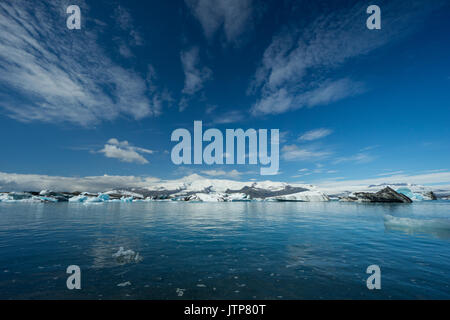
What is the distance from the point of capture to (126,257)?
10891mm

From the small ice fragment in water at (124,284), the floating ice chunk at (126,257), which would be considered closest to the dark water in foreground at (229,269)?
the small ice fragment in water at (124,284)

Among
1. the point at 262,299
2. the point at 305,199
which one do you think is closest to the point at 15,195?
the point at 262,299

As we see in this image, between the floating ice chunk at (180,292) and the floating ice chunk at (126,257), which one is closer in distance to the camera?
the floating ice chunk at (180,292)

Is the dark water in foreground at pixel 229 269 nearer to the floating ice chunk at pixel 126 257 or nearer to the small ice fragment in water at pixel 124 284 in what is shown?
the small ice fragment in water at pixel 124 284

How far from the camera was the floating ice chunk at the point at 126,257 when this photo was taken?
10453 mm

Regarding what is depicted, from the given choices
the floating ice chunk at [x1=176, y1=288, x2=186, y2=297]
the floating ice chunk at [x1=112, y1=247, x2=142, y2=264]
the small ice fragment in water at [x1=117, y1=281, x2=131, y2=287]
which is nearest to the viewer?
the floating ice chunk at [x1=176, y1=288, x2=186, y2=297]

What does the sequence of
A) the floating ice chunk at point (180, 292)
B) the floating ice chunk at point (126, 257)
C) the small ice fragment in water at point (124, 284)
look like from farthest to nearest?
1. the floating ice chunk at point (126, 257)
2. the small ice fragment in water at point (124, 284)
3. the floating ice chunk at point (180, 292)

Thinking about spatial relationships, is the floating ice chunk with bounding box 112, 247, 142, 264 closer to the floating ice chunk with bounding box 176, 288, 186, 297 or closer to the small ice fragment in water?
the small ice fragment in water

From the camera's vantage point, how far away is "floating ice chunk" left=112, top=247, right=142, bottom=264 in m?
10.5

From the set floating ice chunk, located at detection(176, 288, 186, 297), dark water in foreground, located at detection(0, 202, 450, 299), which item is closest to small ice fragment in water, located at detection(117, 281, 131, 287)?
dark water in foreground, located at detection(0, 202, 450, 299)

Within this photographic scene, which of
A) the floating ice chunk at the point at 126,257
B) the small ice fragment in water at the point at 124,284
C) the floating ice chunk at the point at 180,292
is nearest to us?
the floating ice chunk at the point at 180,292

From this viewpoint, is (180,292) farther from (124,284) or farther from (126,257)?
(126,257)

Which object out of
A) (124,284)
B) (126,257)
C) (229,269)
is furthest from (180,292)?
(126,257)
